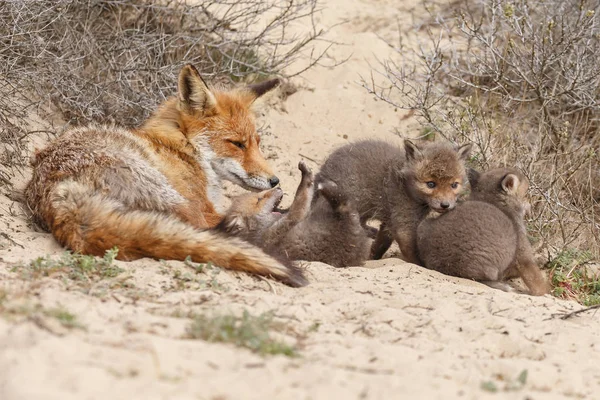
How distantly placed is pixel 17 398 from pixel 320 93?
8.24 meters

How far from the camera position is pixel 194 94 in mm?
6559

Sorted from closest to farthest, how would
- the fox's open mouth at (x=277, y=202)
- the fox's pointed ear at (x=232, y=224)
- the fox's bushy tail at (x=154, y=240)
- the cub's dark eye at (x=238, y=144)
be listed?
the fox's bushy tail at (x=154, y=240)
the fox's pointed ear at (x=232, y=224)
the cub's dark eye at (x=238, y=144)
the fox's open mouth at (x=277, y=202)

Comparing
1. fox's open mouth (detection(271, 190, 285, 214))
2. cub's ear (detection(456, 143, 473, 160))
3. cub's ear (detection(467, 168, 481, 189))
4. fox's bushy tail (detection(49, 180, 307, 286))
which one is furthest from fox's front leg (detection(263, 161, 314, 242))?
cub's ear (detection(467, 168, 481, 189))

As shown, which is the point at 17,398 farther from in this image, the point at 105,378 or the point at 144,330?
the point at 144,330

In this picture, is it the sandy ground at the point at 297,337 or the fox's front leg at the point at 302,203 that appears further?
the fox's front leg at the point at 302,203

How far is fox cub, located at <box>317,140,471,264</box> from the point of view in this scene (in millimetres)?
6992

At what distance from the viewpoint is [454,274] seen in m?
6.61

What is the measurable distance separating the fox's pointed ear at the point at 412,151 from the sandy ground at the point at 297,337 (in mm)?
1092

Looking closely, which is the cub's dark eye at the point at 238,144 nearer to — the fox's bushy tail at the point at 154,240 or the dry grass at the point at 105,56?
the fox's bushy tail at the point at 154,240

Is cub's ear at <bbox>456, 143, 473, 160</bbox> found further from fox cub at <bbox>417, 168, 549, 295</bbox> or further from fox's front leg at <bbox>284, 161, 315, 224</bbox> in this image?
fox's front leg at <bbox>284, 161, 315, 224</bbox>

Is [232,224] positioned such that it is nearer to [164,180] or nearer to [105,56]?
[164,180]

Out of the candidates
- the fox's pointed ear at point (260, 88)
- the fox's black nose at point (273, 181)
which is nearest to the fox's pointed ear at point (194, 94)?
the fox's pointed ear at point (260, 88)

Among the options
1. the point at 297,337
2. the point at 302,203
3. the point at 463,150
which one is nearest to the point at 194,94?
the point at 302,203

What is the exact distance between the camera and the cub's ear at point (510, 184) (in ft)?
22.9
